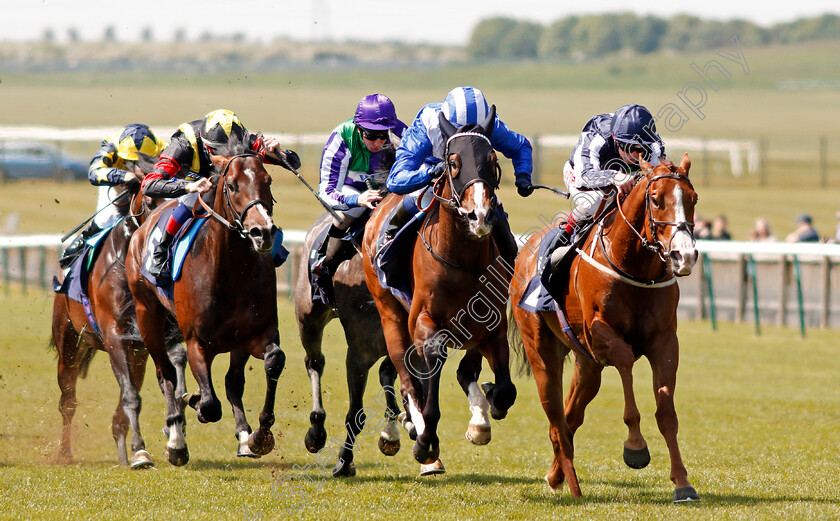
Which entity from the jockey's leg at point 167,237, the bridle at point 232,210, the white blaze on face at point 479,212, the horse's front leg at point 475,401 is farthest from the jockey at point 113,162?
the white blaze on face at point 479,212

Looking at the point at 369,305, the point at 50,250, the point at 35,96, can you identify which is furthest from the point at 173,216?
the point at 35,96

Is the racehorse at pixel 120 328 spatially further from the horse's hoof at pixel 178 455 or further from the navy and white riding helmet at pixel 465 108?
the navy and white riding helmet at pixel 465 108

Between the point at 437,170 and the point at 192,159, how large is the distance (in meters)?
2.15

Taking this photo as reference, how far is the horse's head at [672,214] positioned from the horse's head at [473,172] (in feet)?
2.62

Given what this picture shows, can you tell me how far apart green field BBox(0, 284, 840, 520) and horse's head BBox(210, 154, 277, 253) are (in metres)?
0.99

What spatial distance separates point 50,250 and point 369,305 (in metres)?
14.6

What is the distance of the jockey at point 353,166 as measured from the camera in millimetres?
7008

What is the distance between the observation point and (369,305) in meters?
7.24

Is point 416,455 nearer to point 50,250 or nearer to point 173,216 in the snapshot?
point 173,216

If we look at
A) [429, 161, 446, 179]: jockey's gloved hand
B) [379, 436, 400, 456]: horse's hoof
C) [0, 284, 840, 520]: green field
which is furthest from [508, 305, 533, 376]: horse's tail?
[429, 161, 446, 179]: jockey's gloved hand

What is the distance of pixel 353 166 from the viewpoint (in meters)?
7.38

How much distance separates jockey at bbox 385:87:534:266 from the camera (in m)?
6.12

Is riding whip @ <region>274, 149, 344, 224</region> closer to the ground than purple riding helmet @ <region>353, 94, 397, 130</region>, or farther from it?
closer to the ground

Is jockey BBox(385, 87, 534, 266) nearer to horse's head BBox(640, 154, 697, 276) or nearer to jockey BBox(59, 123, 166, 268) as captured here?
horse's head BBox(640, 154, 697, 276)
